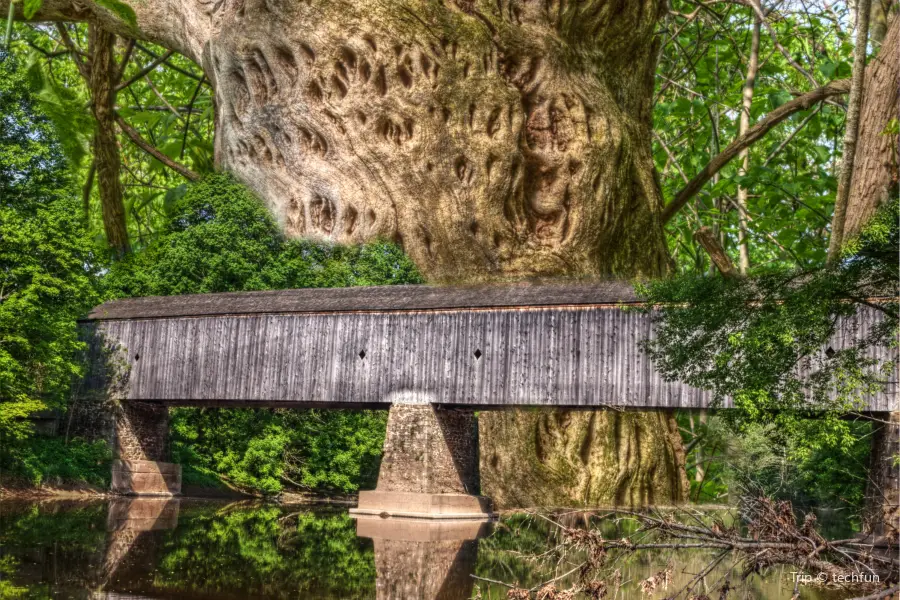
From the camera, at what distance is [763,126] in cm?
1695

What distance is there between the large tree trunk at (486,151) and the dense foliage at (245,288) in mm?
1175

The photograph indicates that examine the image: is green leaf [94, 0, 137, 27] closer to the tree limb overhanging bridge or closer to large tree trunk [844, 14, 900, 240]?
large tree trunk [844, 14, 900, 240]

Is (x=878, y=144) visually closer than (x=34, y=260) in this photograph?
Yes

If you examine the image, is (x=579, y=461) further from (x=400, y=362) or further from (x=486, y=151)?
(x=486, y=151)

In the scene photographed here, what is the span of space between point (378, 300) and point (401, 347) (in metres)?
0.85

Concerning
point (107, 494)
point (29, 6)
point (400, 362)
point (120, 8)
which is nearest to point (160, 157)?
point (107, 494)

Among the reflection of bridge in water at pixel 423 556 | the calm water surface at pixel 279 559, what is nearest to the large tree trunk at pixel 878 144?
the calm water surface at pixel 279 559

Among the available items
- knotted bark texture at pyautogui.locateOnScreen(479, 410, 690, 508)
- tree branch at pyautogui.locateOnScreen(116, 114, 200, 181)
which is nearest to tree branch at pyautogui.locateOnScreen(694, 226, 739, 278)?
knotted bark texture at pyautogui.locateOnScreen(479, 410, 690, 508)

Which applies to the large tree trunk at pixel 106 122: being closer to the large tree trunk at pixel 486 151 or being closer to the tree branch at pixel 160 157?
the tree branch at pixel 160 157

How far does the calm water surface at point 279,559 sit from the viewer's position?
28.8 feet

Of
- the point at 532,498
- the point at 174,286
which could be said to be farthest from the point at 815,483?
the point at 174,286

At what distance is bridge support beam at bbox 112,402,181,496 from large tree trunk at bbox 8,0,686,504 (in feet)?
15.3

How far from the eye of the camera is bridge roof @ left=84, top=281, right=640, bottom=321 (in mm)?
17141

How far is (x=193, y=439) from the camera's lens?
72.6 ft
